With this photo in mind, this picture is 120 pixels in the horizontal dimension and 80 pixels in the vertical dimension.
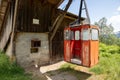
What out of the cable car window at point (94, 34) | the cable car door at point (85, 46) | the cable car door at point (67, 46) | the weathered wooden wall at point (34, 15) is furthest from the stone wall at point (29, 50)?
the cable car window at point (94, 34)

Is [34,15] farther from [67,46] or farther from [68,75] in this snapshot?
[68,75]

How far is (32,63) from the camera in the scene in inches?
442

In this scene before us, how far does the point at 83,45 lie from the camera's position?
796 centimetres

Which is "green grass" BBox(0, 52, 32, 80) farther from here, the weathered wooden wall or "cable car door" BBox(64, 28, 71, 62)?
"cable car door" BBox(64, 28, 71, 62)

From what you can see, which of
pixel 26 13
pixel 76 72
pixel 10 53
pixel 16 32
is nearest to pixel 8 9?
pixel 26 13

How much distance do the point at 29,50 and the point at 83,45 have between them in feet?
15.9

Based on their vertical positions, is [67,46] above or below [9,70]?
above

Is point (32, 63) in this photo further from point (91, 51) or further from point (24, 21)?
point (91, 51)

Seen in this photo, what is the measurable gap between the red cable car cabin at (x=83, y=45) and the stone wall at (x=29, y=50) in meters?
3.03

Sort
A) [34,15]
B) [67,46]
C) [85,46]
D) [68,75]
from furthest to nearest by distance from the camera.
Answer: [34,15]
[67,46]
[68,75]
[85,46]

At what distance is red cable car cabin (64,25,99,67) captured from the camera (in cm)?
755

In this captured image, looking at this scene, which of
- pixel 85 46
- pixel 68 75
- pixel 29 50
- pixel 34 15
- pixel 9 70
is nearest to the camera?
pixel 85 46

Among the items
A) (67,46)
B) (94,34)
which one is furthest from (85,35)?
(67,46)

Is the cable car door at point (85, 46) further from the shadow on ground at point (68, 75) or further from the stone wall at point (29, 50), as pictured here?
the stone wall at point (29, 50)
